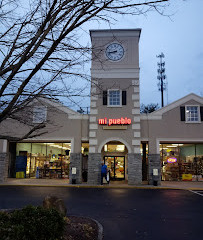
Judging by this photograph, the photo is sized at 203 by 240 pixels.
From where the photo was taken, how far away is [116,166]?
75.8 feet

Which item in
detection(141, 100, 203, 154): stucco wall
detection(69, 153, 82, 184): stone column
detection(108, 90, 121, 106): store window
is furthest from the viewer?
detection(108, 90, 121, 106): store window

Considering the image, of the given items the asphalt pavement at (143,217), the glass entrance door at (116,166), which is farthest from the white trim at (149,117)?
the asphalt pavement at (143,217)

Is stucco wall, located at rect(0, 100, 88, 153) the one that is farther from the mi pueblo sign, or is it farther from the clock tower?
the mi pueblo sign

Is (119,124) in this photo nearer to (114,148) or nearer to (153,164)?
(114,148)

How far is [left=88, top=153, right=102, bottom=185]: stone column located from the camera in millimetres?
19500

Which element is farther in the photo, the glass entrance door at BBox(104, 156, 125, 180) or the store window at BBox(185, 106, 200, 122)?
the glass entrance door at BBox(104, 156, 125, 180)

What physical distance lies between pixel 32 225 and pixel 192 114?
18.5 meters

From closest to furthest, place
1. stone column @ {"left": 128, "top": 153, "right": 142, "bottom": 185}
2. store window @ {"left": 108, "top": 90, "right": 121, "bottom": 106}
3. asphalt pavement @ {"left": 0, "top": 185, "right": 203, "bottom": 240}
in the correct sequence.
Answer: asphalt pavement @ {"left": 0, "top": 185, "right": 203, "bottom": 240} < stone column @ {"left": 128, "top": 153, "right": 142, "bottom": 185} < store window @ {"left": 108, "top": 90, "right": 121, "bottom": 106}

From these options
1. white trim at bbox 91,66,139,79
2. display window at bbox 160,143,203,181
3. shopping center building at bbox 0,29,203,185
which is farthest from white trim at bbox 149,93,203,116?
display window at bbox 160,143,203,181

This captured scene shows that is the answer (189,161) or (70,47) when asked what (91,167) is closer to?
(189,161)

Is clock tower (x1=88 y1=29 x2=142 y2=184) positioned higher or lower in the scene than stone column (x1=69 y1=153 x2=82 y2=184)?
higher

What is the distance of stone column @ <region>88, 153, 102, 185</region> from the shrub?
14.4 meters

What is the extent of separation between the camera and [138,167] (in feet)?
63.8

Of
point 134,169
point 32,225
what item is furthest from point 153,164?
point 32,225
